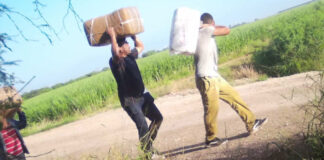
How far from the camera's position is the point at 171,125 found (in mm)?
6754

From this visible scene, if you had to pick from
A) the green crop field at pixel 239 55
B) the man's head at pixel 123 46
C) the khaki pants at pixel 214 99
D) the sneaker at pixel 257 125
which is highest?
the man's head at pixel 123 46

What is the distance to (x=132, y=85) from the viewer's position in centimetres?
408

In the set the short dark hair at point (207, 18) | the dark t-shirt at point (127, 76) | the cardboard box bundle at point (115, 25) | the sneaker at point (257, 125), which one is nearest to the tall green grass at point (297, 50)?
the sneaker at point (257, 125)

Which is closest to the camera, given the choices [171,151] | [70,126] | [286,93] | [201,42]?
[201,42]

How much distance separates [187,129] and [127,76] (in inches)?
97.6

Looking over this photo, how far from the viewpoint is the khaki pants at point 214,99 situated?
14.1ft

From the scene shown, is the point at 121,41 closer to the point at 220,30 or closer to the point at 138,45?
the point at 138,45

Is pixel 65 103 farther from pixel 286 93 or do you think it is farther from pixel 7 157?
pixel 7 157

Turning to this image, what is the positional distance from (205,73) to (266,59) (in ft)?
24.3

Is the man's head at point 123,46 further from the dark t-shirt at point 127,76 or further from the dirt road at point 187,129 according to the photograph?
the dirt road at point 187,129

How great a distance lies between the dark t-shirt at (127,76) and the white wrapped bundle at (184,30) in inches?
22.8

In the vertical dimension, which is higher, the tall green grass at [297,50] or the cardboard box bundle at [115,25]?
the cardboard box bundle at [115,25]

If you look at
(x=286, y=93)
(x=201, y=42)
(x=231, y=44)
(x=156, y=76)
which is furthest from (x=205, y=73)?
(x=231, y=44)

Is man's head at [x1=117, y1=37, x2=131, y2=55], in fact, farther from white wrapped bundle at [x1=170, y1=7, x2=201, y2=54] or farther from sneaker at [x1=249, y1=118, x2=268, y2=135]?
sneaker at [x1=249, y1=118, x2=268, y2=135]
